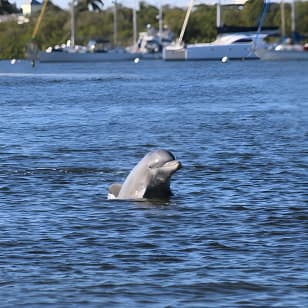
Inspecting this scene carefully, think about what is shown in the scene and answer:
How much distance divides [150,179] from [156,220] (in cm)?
172

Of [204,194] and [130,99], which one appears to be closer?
[204,194]

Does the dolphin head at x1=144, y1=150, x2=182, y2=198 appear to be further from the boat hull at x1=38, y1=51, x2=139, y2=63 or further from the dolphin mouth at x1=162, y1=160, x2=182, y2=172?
the boat hull at x1=38, y1=51, x2=139, y2=63

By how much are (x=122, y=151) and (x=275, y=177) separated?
21.7ft

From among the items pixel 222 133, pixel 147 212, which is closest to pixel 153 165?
pixel 147 212

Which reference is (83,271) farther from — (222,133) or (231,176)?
(222,133)

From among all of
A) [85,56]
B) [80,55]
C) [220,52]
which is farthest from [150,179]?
[85,56]

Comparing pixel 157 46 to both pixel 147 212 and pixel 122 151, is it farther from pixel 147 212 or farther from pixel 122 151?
pixel 147 212

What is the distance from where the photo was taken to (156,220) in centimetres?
1812

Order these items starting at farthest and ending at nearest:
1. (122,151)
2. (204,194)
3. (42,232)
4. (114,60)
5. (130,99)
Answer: (114,60) → (130,99) → (122,151) → (204,194) → (42,232)

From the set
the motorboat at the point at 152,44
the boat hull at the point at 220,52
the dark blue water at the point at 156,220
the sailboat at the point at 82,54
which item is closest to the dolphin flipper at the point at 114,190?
the dark blue water at the point at 156,220

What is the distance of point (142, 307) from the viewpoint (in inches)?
514

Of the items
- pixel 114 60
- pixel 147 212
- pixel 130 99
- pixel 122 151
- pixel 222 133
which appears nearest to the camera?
pixel 147 212

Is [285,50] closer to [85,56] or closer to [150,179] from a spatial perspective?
[85,56]

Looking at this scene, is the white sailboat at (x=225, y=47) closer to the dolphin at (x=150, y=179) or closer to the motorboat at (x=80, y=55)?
the motorboat at (x=80, y=55)
